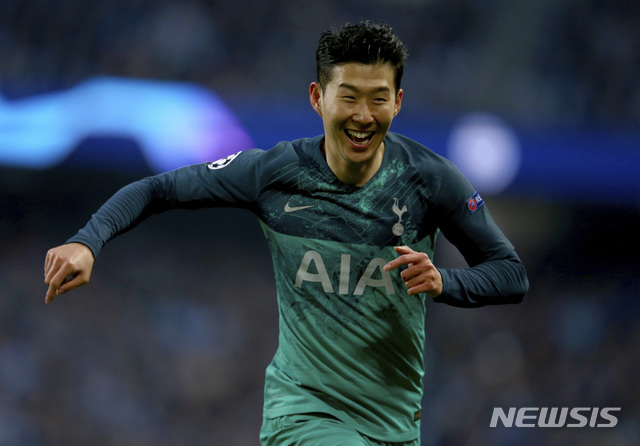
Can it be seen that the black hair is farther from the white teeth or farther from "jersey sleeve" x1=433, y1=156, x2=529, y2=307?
"jersey sleeve" x1=433, y1=156, x2=529, y2=307

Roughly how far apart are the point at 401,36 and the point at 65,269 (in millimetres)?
6328

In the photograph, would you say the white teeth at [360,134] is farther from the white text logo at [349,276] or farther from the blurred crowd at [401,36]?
the blurred crowd at [401,36]

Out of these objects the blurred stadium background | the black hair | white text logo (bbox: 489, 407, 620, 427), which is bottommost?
white text logo (bbox: 489, 407, 620, 427)

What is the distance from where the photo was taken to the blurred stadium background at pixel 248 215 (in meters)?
7.57

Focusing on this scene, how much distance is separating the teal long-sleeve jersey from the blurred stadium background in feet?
13.6

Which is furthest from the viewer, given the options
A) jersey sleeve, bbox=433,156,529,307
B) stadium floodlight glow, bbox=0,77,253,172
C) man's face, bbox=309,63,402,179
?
stadium floodlight glow, bbox=0,77,253,172

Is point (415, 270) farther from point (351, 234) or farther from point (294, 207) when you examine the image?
point (294, 207)

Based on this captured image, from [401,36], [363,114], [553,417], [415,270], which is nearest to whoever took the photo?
[415,270]

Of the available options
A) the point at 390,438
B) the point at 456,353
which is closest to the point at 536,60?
the point at 456,353

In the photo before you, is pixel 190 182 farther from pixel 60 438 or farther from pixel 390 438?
pixel 60 438

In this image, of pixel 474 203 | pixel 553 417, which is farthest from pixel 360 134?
pixel 553 417

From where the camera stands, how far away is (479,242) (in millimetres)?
3064

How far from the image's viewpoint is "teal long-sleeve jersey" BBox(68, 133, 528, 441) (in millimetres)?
3064

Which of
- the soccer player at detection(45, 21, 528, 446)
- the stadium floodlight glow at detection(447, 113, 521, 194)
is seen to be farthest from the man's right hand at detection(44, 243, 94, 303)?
the stadium floodlight glow at detection(447, 113, 521, 194)
